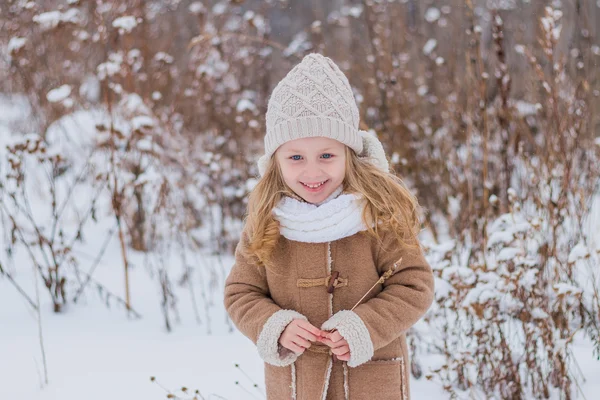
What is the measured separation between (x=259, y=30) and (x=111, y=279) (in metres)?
3.37

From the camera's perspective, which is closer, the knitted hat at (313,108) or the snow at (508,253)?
the knitted hat at (313,108)

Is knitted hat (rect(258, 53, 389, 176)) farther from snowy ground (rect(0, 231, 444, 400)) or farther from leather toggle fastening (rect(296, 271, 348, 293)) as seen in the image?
snowy ground (rect(0, 231, 444, 400))

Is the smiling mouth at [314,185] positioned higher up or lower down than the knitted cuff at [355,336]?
higher up

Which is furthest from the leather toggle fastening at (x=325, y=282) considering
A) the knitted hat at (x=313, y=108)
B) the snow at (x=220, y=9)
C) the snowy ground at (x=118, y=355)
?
the snow at (x=220, y=9)

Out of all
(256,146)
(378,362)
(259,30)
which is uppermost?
(259,30)

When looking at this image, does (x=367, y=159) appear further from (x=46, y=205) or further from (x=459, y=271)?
(x=46, y=205)

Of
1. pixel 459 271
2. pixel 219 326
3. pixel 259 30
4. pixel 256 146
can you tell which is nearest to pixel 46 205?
pixel 256 146

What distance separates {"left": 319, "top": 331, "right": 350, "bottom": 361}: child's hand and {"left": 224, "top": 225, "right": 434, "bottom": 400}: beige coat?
0.15 ft

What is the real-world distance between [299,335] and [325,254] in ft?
0.77

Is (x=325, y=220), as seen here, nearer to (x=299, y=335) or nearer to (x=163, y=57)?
(x=299, y=335)

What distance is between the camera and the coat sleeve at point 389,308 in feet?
4.56

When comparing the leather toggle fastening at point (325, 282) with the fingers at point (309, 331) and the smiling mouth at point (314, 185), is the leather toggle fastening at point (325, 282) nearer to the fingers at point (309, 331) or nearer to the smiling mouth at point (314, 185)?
the fingers at point (309, 331)

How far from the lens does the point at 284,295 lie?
156 centimetres

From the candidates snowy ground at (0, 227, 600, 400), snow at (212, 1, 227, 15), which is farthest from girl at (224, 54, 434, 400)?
snow at (212, 1, 227, 15)
